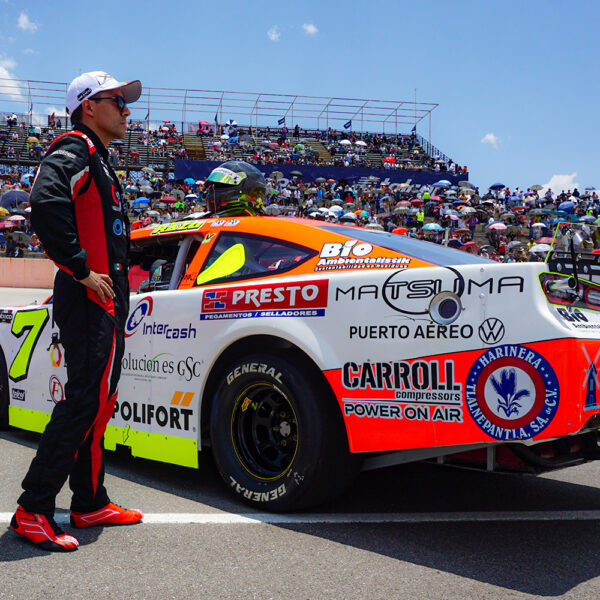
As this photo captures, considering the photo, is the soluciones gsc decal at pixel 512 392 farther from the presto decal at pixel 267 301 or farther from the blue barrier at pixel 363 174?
the blue barrier at pixel 363 174

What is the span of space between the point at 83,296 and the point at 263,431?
3.53ft

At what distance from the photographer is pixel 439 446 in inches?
111

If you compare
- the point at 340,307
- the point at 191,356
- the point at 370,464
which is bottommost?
the point at 370,464

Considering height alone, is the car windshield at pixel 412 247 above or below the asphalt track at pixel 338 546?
above

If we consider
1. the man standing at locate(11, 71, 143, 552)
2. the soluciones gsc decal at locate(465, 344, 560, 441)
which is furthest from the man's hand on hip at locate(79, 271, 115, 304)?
the soluciones gsc decal at locate(465, 344, 560, 441)

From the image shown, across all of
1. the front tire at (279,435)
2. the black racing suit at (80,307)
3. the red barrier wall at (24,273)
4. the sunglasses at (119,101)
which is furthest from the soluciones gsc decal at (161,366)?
the red barrier wall at (24,273)

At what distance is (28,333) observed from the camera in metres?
4.42

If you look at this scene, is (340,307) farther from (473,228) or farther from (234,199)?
(473,228)

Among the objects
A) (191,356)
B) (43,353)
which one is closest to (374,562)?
(191,356)

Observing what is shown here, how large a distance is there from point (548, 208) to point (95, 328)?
32728mm

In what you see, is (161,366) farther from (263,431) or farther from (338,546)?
(338,546)

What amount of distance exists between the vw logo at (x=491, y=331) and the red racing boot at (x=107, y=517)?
1719 millimetres

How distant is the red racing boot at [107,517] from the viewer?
10.1 ft

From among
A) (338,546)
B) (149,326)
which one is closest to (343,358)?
(338,546)
